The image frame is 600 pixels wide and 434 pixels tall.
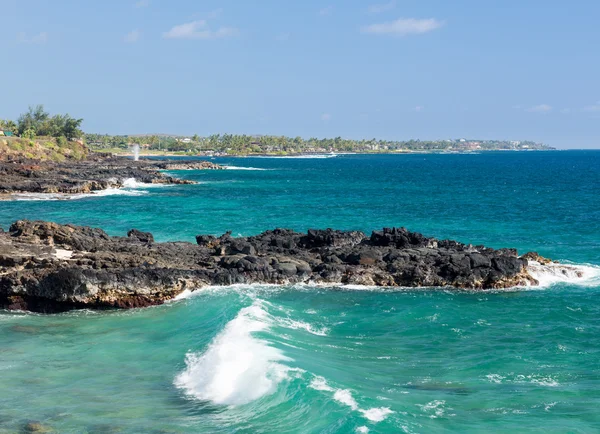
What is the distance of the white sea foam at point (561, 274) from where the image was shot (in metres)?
33.9

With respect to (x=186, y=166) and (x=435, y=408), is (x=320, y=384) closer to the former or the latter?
(x=435, y=408)

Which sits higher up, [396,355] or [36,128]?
A: [36,128]

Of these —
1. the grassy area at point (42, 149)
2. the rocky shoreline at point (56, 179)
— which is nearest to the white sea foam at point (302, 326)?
the rocky shoreline at point (56, 179)

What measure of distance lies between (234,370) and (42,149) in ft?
367

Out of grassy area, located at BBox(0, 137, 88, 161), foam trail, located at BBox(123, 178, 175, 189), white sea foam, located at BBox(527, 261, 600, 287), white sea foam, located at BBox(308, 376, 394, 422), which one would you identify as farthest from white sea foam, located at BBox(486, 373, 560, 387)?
grassy area, located at BBox(0, 137, 88, 161)

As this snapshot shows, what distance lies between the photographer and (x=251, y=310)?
26.8 m

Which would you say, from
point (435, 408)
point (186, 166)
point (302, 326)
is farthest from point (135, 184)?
point (435, 408)

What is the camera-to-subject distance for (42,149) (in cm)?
12156

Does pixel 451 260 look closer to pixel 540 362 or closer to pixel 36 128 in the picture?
pixel 540 362

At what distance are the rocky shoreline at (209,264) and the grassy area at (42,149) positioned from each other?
72997mm

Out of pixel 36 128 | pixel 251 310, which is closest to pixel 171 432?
pixel 251 310

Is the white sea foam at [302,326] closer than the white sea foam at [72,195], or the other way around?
the white sea foam at [302,326]

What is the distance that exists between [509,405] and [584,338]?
8.32 metres

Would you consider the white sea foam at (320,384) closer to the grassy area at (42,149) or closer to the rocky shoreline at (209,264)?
the rocky shoreline at (209,264)
